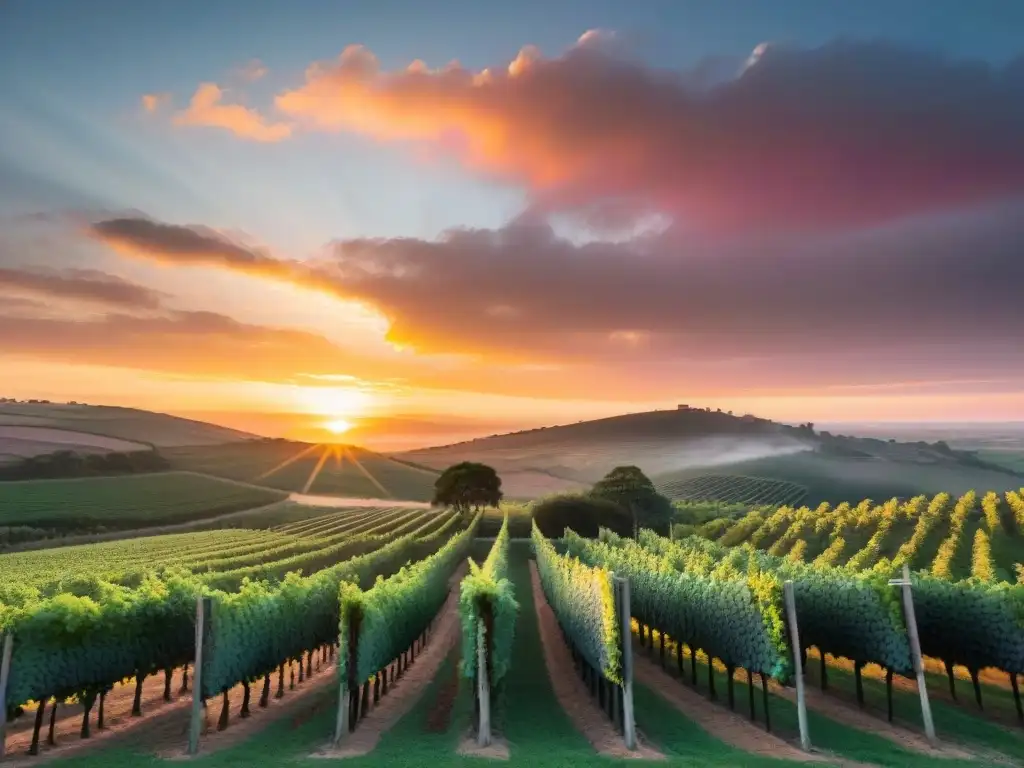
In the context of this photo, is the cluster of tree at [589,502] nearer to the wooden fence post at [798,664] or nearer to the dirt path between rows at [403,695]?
the dirt path between rows at [403,695]

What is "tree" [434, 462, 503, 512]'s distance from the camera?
351ft

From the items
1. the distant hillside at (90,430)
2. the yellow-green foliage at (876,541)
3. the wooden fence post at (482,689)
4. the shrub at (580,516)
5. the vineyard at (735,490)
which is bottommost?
the vineyard at (735,490)

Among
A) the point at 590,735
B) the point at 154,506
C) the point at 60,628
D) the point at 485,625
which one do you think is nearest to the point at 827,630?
the point at 590,735

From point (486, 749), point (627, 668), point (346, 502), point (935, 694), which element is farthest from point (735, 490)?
Answer: point (486, 749)

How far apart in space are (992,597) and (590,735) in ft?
44.4

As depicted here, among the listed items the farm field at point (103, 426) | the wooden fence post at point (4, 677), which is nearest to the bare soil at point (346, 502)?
the farm field at point (103, 426)

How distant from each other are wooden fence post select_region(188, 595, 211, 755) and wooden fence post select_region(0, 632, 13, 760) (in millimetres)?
4029

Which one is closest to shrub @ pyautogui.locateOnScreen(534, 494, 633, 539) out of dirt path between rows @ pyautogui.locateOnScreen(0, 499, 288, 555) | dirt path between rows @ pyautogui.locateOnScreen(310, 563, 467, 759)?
dirt path between rows @ pyautogui.locateOnScreen(310, 563, 467, 759)

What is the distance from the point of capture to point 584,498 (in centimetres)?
8988

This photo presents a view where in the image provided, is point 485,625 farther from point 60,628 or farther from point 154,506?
point 154,506

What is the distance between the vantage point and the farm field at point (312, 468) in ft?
468

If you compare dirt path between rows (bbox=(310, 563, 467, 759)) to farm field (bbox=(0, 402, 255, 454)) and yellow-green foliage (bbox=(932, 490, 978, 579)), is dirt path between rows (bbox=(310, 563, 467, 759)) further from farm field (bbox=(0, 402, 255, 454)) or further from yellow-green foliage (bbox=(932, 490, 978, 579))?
farm field (bbox=(0, 402, 255, 454))

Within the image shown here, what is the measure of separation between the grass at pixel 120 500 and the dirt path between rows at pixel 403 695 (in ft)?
258

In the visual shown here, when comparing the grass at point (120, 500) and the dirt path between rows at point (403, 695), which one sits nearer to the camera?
the dirt path between rows at point (403, 695)
